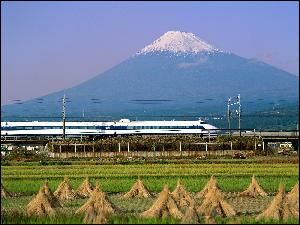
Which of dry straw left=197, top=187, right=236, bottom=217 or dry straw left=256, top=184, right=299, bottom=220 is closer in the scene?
dry straw left=256, top=184, right=299, bottom=220

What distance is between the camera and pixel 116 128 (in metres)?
65.1

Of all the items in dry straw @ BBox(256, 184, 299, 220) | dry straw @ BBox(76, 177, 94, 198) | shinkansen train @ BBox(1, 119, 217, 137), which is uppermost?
shinkansen train @ BBox(1, 119, 217, 137)

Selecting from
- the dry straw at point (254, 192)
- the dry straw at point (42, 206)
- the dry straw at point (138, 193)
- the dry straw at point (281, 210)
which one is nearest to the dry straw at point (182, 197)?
the dry straw at point (138, 193)

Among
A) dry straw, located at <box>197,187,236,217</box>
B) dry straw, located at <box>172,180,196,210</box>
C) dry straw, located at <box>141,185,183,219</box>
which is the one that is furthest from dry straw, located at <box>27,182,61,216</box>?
dry straw, located at <box>197,187,236,217</box>

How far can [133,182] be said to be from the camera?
2202 cm

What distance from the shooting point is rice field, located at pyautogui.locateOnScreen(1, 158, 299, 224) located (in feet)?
44.6

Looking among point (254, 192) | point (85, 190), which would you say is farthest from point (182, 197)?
point (85, 190)

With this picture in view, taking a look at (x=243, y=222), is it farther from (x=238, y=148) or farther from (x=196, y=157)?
(x=238, y=148)

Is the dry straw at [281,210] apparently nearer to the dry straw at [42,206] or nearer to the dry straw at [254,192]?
the dry straw at [42,206]

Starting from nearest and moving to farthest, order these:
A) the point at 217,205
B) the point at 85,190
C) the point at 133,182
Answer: the point at 217,205, the point at 85,190, the point at 133,182

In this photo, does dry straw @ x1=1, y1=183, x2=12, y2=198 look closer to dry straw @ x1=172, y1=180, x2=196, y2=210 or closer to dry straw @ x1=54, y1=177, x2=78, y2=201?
dry straw @ x1=54, y1=177, x2=78, y2=201

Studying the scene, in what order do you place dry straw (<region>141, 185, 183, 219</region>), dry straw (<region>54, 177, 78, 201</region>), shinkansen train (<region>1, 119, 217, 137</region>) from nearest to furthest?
dry straw (<region>141, 185, 183, 219</region>)
dry straw (<region>54, 177, 78, 201</region>)
shinkansen train (<region>1, 119, 217, 137</region>)

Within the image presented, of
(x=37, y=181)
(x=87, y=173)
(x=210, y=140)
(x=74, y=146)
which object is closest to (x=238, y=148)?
(x=210, y=140)

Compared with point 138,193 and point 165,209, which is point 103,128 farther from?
point 165,209
